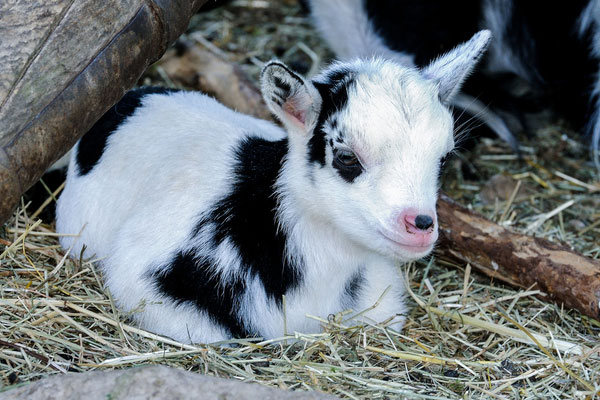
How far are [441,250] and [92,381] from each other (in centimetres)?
224

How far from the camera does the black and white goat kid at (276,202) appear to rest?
332 cm

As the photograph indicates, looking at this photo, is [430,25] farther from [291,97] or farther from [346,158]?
[346,158]

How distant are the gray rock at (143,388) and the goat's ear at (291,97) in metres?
1.17

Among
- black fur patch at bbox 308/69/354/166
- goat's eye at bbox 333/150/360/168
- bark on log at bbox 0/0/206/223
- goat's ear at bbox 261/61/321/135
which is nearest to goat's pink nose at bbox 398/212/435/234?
goat's eye at bbox 333/150/360/168

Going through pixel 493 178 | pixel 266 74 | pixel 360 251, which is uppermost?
pixel 266 74

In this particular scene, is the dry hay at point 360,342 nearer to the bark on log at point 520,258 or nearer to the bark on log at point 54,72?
the bark on log at point 520,258

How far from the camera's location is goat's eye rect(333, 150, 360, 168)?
11.0 feet

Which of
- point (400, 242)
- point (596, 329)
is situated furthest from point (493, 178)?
point (400, 242)

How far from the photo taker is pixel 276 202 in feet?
12.0

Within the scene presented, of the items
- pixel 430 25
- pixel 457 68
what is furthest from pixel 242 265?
pixel 430 25

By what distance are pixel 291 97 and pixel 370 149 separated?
0.43 meters

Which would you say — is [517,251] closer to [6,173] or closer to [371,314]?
[371,314]

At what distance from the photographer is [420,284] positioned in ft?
14.6

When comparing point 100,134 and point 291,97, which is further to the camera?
point 100,134
